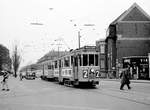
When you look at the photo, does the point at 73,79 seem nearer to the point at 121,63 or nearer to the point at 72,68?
the point at 72,68

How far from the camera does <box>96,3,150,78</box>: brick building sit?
6319 cm

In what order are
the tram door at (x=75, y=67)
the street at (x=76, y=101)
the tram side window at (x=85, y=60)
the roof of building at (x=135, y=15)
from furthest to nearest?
the roof of building at (x=135, y=15), the tram door at (x=75, y=67), the tram side window at (x=85, y=60), the street at (x=76, y=101)

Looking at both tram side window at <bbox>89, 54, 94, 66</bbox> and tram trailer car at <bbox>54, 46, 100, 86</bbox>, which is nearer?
tram trailer car at <bbox>54, 46, 100, 86</bbox>

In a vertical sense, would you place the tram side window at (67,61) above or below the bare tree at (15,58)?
below

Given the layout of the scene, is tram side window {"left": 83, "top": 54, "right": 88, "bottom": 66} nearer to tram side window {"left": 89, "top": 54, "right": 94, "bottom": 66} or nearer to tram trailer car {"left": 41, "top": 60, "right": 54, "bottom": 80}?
tram side window {"left": 89, "top": 54, "right": 94, "bottom": 66}

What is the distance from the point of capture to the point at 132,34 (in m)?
63.4

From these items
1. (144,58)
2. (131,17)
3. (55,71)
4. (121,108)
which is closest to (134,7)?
(131,17)

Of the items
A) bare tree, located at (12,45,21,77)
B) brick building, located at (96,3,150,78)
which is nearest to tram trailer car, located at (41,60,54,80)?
brick building, located at (96,3,150,78)

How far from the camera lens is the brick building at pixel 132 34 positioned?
63188 millimetres

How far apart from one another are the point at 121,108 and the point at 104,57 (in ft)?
205

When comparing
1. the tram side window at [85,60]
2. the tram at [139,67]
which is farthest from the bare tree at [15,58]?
the tram side window at [85,60]

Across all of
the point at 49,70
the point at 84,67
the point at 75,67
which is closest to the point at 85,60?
the point at 84,67

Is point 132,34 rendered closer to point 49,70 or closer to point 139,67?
point 139,67

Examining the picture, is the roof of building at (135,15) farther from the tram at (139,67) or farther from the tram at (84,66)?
the tram at (84,66)
